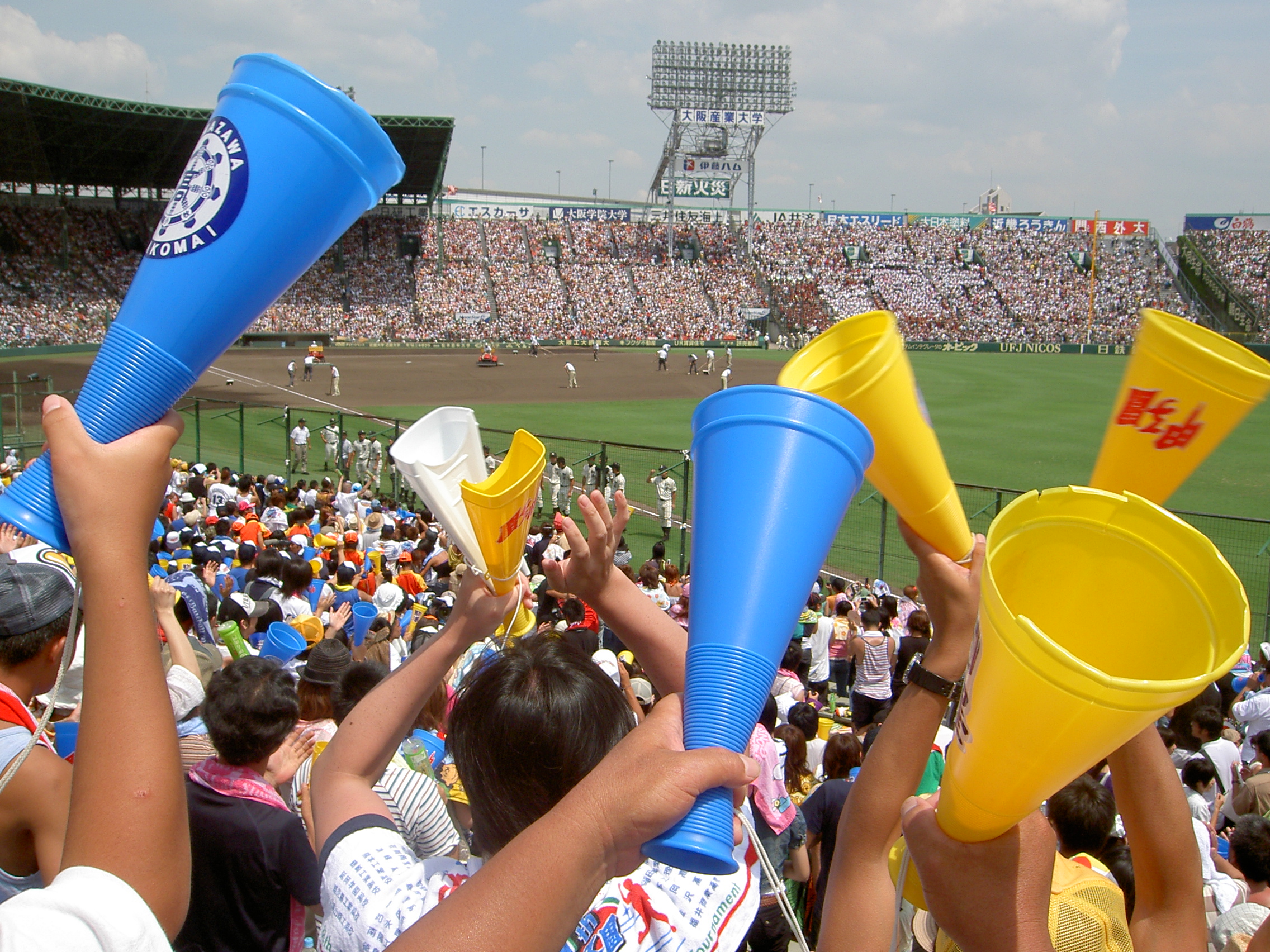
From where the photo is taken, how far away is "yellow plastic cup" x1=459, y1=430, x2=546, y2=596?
6.43 feet

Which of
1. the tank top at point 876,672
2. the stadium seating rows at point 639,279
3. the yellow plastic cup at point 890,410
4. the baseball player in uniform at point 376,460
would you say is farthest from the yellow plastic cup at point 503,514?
the stadium seating rows at point 639,279

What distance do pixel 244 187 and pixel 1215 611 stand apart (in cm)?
141

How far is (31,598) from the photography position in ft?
6.97

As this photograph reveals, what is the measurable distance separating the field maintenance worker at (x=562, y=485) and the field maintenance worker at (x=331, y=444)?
5674 mm

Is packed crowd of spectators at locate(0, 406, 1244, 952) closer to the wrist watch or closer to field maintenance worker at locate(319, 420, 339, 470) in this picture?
the wrist watch

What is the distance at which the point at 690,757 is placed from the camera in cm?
95

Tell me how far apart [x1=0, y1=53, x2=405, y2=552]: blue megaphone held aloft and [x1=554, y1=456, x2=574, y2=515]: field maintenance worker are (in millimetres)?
13759

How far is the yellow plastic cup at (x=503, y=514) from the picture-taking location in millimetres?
1960

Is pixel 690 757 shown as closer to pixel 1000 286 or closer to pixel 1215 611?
pixel 1215 611

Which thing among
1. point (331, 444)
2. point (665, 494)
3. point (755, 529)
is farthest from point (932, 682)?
point (331, 444)

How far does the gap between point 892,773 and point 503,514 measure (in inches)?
37.5

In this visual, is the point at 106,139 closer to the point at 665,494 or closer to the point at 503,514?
the point at 665,494

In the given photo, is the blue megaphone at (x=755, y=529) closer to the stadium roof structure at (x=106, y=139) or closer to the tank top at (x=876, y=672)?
the tank top at (x=876, y=672)

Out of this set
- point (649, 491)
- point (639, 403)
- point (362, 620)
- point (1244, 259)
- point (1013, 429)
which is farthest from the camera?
point (1244, 259)
